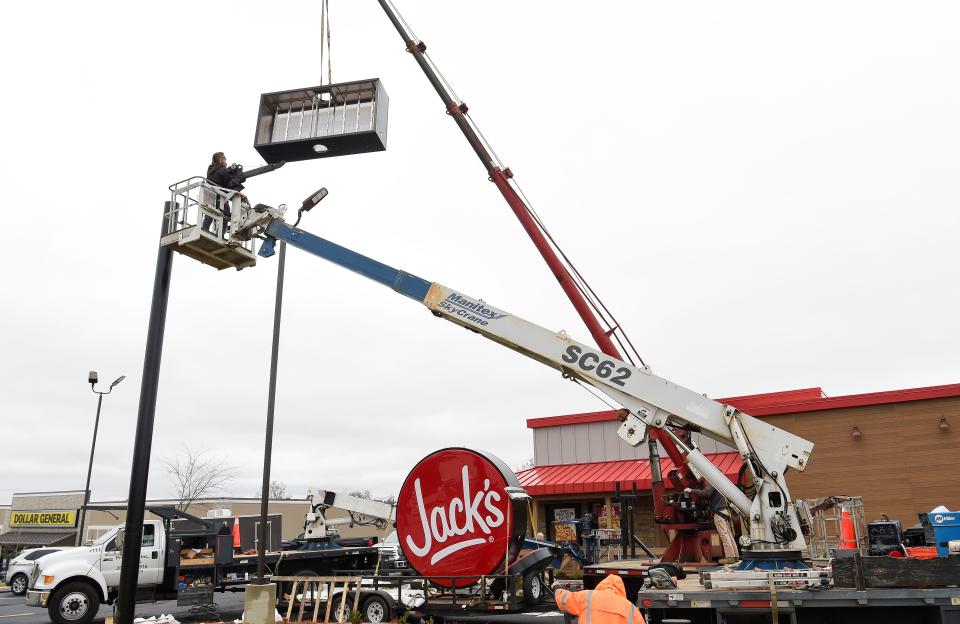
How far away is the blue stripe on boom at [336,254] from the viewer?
12977mm

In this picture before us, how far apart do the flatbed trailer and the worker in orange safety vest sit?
7.24 feet

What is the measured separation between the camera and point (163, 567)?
17516mm

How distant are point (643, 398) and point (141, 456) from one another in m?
7.38

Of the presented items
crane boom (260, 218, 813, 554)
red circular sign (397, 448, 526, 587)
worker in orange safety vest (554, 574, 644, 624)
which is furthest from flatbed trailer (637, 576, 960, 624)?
red circular sign (397, 448, 526, 587)

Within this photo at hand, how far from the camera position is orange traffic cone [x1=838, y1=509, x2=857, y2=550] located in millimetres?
11939

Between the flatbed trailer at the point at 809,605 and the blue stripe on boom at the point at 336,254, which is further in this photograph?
the blue stripe on boom at the point at 336,254

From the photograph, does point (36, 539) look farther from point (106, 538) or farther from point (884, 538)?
point (884, 538)

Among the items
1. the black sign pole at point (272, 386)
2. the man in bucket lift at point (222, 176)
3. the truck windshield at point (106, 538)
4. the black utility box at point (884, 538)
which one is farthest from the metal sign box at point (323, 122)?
the black utility box at point (884, 538)

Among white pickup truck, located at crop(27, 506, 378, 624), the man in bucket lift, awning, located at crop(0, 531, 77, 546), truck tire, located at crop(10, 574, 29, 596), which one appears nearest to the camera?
the man in bucket lift

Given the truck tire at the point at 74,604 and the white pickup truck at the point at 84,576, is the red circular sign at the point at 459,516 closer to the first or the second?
the white pickup truck at the point at 84,576

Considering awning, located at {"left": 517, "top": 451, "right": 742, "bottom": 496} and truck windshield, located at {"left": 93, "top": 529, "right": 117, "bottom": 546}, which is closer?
truck windshield, located at {"left": 93, "top": 529, "right": 117, "bottom": 546}

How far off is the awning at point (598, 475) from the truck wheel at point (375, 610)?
37.8ft

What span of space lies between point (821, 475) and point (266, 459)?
16656mm

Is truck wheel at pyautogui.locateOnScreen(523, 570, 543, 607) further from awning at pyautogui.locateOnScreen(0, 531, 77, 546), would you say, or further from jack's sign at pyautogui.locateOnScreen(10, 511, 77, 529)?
jack's sign at pyautogui.locateOnScreen(10, 511, 77, 529)
